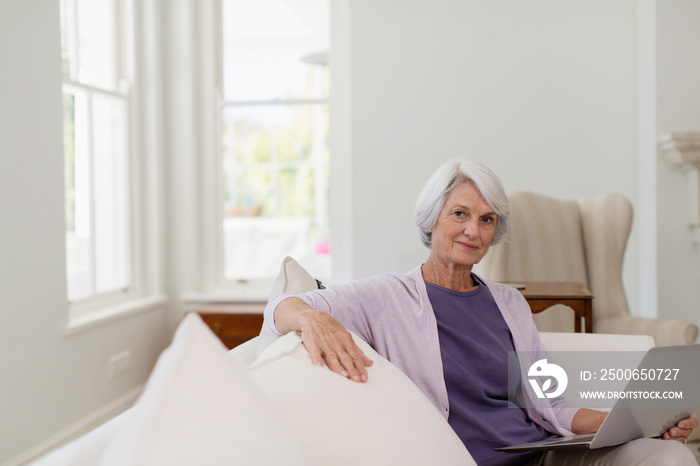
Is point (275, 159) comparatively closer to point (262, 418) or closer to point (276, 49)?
point (276, 49)

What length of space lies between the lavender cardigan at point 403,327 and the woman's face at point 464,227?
4.6 inches

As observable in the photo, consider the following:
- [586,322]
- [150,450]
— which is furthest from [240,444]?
[586,322]

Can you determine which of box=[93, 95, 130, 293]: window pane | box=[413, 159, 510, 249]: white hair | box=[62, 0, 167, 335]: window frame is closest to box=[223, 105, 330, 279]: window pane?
box=[62, 0, 167, 335]: window frame

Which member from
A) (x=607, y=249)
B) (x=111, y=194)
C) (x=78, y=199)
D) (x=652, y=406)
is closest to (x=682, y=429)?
(x=652, y=406)

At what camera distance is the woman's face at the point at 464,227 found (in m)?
1.75

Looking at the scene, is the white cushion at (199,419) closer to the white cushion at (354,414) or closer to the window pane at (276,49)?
the white cushion at (354,414)

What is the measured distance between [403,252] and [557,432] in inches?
92.7

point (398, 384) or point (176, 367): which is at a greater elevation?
point (176, 367)

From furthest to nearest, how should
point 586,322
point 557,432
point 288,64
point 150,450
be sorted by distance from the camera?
1. point 288,64
2. point 586,322
3. point 557,432
4. point 150,450

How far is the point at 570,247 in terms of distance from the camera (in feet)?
10.5

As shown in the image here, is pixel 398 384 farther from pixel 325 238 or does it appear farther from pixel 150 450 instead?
pixel 325 238

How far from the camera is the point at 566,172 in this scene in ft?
12.6

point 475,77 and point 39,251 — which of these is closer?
point 39,251

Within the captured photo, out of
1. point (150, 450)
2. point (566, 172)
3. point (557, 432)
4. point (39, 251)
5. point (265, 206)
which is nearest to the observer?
point (150, 450)
